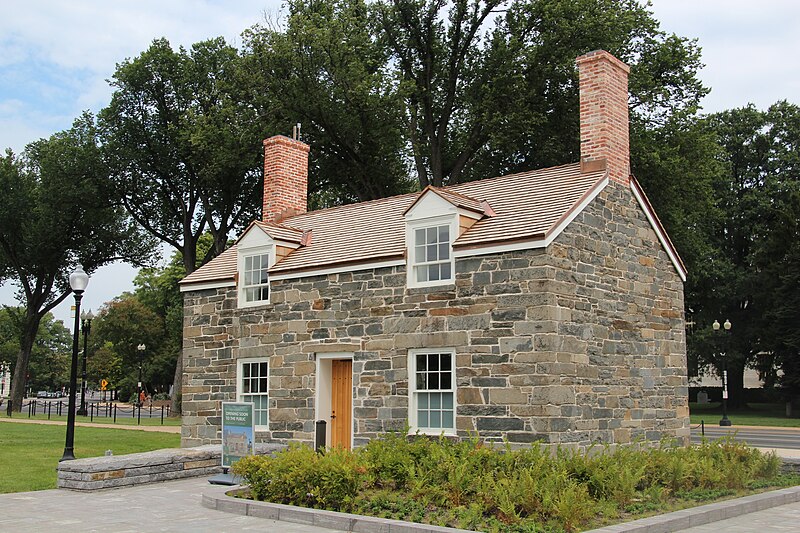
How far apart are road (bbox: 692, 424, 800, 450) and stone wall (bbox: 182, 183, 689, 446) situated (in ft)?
20.4

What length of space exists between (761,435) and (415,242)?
17709 mm

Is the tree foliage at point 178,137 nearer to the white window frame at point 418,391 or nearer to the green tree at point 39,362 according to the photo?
the white window frame at point 418,391

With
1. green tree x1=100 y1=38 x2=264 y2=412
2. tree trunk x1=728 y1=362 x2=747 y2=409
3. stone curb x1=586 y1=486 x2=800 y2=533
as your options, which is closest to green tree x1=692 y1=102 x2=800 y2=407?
tree trunk x1=728 y1=362 x2=747 y2=409

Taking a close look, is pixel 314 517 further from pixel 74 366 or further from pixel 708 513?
pixel 74 366

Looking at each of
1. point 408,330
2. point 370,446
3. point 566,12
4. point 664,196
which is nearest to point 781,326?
point 664,196

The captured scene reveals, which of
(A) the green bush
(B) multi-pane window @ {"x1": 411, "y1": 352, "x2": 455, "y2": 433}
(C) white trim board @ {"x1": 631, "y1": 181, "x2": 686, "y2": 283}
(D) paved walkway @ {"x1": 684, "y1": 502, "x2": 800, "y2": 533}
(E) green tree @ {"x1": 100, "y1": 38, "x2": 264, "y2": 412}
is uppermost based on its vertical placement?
(E) green tree @ {"x1": 100, "y1": 38, "x2": 264, "y2": 412}

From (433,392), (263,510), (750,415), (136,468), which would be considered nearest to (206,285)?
(136,468)

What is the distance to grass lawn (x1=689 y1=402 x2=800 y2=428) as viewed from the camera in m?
34.4

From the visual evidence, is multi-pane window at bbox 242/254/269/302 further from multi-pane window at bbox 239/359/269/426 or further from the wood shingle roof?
multi-pane window at bbox 239/359/269/426

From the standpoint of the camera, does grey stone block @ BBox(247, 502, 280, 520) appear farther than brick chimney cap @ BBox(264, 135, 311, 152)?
No

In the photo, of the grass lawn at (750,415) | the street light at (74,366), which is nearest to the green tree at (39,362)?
the grass lawn at (750,415)

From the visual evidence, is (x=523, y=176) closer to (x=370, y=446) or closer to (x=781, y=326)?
(x=370, y=446)

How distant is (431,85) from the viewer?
34.6m

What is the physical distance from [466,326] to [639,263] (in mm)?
4399
